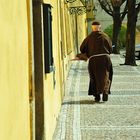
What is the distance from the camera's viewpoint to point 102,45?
12.2 m

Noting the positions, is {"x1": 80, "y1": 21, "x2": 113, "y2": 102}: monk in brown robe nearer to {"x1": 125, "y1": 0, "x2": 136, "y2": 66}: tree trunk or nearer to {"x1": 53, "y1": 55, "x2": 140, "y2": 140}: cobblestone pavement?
{"x1": 53, "y1": 55, "x2": 140, "y2": 140}: cobblestone pavement

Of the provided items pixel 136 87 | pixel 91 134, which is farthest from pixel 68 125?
pixel 136 87

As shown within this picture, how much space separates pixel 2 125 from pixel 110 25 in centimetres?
6010

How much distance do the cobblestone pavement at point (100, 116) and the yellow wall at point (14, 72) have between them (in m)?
3.58

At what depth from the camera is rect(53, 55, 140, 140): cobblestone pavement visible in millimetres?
8508

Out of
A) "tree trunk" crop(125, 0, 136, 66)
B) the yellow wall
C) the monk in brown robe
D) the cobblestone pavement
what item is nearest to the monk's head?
the monk in brown robe

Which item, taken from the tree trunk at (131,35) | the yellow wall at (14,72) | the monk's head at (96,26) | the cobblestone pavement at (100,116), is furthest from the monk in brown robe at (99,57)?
the tree trunk at (131,35)

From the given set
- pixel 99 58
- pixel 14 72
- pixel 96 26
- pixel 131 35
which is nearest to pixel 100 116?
pixel 99 58

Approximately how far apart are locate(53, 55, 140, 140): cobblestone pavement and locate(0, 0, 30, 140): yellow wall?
11.8 feet

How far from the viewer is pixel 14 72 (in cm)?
400

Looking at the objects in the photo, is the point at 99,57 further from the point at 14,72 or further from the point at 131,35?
the point at 131,35

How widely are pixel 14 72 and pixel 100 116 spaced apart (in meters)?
6.58

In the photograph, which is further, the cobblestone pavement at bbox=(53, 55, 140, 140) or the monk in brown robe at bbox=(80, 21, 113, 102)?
the monk in brown robe at bbox=(80, 21, 113, 102)

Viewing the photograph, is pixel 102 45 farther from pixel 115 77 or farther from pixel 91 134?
pixel 115 77
